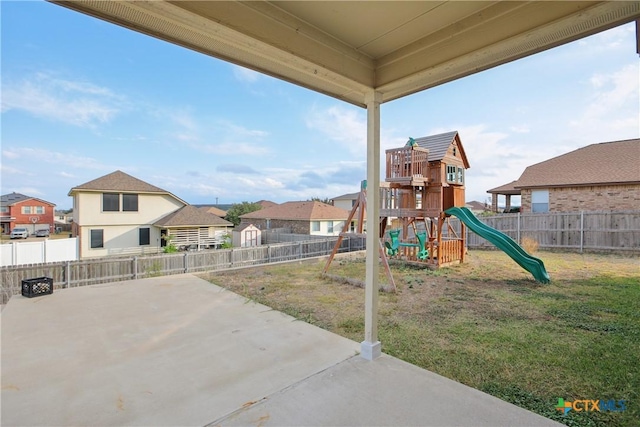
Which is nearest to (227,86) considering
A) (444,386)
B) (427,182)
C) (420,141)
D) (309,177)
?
(420,141)

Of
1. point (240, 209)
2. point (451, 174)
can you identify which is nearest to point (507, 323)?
point (451, 174)

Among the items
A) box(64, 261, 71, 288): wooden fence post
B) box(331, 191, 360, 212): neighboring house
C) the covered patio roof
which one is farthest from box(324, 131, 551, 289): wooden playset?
box(331, 191, 360, 212): neighboring house

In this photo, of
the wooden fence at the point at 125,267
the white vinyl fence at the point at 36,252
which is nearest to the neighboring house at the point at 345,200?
the wooden fence at the point at 125,267

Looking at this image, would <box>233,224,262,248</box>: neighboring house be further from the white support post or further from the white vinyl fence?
the white support post

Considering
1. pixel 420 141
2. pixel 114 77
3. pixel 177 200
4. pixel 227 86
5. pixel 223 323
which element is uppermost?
pixel 114 77

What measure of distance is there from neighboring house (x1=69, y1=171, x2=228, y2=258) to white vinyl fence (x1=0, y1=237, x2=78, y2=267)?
1364mm

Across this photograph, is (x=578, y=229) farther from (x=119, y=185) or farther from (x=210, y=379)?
(x=119, y=185)

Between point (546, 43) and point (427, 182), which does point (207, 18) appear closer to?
point (546, 43)

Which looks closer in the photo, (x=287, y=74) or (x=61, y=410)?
(x=61, y=410)

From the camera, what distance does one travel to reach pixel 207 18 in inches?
64.7

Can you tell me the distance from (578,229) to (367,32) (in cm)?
1317

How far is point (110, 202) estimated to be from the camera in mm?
15477

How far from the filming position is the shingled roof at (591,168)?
1174 centimetres

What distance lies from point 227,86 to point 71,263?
8.23 m
